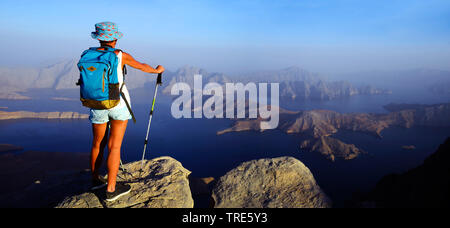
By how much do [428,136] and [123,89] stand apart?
287ft

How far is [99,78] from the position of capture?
2.60 m

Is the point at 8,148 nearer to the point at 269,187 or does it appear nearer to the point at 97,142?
the point at 97,142

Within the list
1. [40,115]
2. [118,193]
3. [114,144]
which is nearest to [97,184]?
[118,193]

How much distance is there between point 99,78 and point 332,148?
59793mm

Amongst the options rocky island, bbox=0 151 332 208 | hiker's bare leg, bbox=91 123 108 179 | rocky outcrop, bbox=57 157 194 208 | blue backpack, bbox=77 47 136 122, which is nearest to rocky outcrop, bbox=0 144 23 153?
rocky island, bbox=0 151 332 208

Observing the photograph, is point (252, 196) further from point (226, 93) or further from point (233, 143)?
point (226, 93)

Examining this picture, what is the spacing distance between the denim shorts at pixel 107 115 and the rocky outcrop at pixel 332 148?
53.3 metres

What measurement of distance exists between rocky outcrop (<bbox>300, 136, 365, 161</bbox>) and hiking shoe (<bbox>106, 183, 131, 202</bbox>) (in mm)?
52654

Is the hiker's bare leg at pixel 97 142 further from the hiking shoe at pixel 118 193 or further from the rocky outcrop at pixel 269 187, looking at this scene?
the rocky outcrop at pixel 269 187

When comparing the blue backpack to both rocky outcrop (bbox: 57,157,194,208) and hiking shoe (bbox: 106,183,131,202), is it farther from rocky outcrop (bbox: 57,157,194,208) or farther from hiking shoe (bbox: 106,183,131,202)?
rocky outcrop (bbox: 57,157,194,208)

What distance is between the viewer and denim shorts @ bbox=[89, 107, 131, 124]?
116 inches

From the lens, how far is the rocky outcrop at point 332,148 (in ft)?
161

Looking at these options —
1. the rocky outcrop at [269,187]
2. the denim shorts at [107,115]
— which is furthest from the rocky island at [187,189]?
the denim shorts at [107,115]
